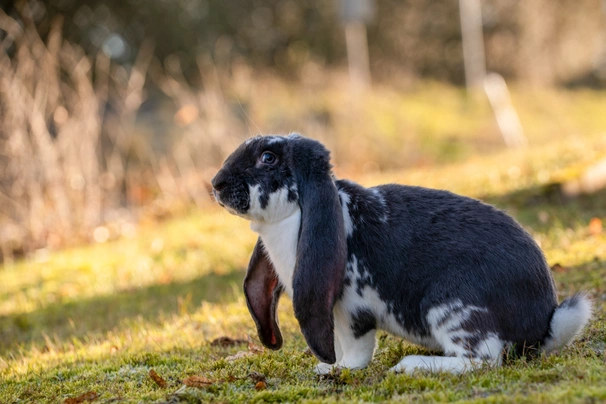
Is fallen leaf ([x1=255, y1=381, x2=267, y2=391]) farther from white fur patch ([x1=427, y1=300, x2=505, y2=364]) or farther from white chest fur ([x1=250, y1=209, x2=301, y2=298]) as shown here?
white fur patch ([x1=427, y1=300, x2=505, y2=364])

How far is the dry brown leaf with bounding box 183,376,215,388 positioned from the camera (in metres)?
3.88

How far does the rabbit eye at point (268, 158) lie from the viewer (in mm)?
4105

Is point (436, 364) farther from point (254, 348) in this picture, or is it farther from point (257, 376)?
point (254, 348)

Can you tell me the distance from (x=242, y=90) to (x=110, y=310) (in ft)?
33.7

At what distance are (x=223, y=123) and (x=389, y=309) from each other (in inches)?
406

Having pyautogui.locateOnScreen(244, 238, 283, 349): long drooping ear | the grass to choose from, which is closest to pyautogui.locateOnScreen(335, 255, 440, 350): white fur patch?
the grass

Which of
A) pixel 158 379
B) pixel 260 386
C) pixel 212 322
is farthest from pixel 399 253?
pixel 212 322

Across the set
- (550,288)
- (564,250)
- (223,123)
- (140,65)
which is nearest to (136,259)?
(223,123)

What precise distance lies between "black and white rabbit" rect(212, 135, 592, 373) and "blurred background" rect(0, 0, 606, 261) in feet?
3.55

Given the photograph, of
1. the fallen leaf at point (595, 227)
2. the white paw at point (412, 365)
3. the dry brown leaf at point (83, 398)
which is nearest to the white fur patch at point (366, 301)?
the white paw at point (412, 365)

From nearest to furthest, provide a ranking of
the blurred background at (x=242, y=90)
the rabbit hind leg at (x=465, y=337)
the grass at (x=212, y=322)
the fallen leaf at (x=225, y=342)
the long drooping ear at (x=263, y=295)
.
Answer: the grass at (x=212, y=322) → the rabbit hind leg at (x=465, y=337) → the long drooping ear at (x=263, y=295) → the fallen leaf at (x=225, y=342) → the blurred background at (x=242, y=90)

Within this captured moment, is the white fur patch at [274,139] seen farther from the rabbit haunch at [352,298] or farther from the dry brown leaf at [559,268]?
the dry brown leaf at [559,268]

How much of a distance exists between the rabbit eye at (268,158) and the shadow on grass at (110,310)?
10.1 ft

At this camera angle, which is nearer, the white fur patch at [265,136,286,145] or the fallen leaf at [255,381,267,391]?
the fallen leaf at [255,381,267,391]
